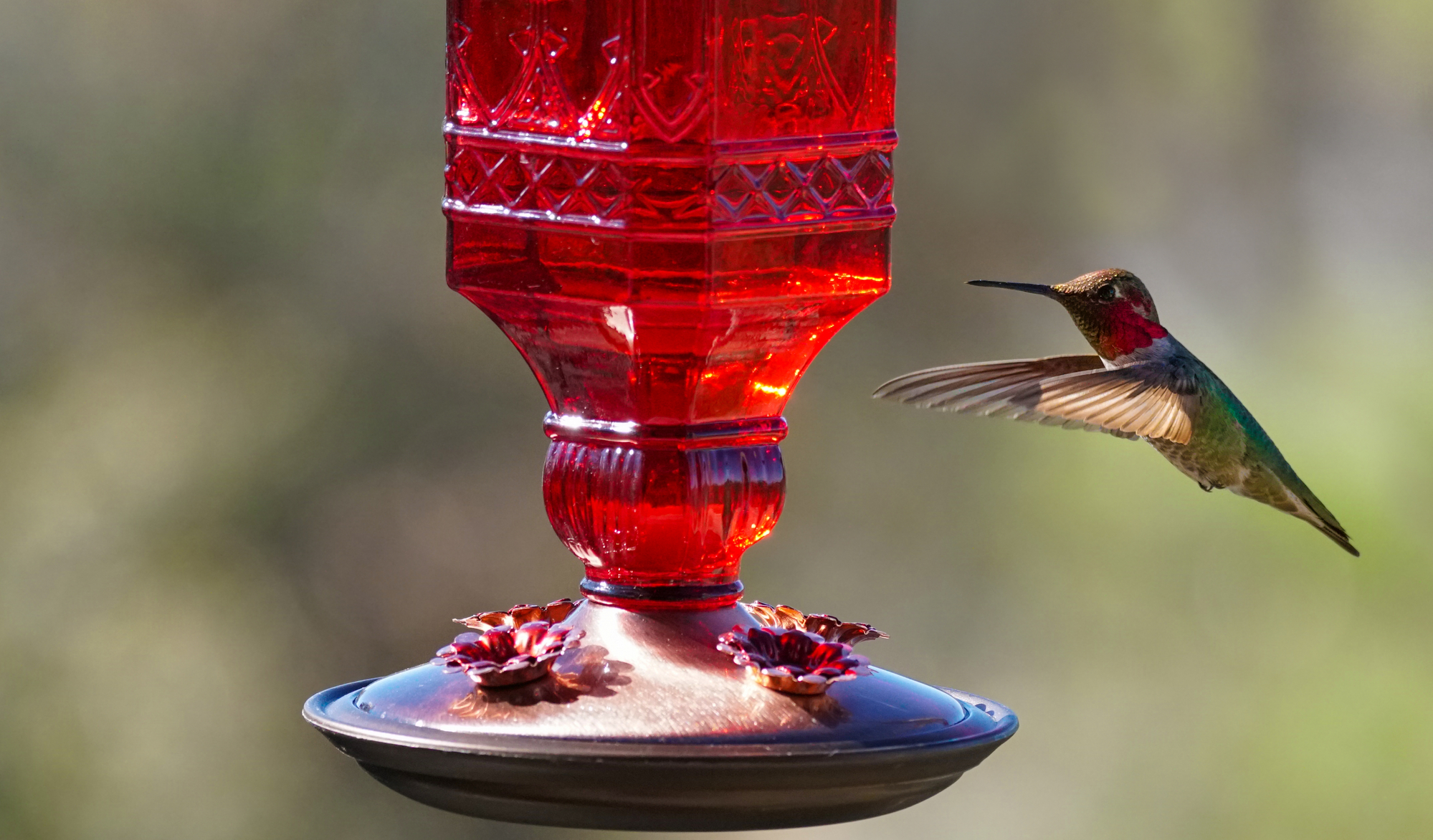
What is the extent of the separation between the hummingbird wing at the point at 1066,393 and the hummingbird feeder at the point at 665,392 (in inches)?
27.9

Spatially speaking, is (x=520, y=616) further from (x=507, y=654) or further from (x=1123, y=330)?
(x=1123, y=330)

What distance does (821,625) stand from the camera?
8.30ft

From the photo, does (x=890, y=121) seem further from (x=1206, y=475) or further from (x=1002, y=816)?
(x=1002, y=816)

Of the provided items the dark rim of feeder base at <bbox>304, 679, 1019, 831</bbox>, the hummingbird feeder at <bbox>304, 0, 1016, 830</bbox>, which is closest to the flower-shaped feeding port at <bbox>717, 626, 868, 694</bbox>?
the hummingbird feeder at <bbox>304, 0, 1016, 830</bbox>

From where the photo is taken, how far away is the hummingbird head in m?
3.78

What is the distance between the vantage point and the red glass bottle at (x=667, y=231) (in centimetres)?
238

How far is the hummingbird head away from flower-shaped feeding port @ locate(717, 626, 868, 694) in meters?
1.58

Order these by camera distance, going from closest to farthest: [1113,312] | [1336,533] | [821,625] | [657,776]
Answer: [657,776], [821,625], [1113,312], [1336,533]

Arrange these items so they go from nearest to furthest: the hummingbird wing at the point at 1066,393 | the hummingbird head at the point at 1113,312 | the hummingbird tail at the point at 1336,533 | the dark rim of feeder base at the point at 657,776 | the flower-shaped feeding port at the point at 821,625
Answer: the dark rim of feeder base at the point at 657,776
the flower-shaped feeding port at the point at 821,625
the hummingbird wing at the point at 1066,393
the hummingbird head at the point at 1113,312
the hummingbird tail at the point at 1336,533

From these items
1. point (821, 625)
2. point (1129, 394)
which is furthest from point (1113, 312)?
point (821, 625)

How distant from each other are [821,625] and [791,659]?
0.68ft

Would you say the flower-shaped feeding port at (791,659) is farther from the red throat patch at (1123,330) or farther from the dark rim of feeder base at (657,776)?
the red throat patch at (1123,330)

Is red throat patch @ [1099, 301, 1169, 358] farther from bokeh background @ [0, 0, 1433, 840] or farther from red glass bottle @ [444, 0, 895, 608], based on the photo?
bokeh background @ [0, 0, 1433, 840]

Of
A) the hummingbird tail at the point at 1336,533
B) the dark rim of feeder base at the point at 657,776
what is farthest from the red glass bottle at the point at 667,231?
the hummingbird tail at the point at 1336,533
